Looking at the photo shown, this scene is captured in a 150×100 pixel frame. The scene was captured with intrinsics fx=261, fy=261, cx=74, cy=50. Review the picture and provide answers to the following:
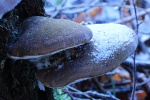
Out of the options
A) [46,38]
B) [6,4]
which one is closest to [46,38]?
[46,38]

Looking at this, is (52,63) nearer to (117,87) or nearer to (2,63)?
(2,63)

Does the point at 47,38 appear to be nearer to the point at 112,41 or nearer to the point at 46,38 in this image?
the point at 46,38

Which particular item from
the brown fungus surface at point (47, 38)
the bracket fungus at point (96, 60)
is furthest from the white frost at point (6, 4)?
the bracket fungus at point (96, 60)

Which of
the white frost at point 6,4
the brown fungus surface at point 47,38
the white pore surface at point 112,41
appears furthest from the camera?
the white pore surface at point 112,41

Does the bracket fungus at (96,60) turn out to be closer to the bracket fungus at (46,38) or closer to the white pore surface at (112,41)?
the white pore surface at (112,41)

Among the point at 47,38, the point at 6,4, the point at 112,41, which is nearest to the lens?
the point at 6,4

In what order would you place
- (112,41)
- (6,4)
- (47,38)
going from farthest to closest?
(112,41)
(47,38)
(6,4)

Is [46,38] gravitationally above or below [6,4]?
below
